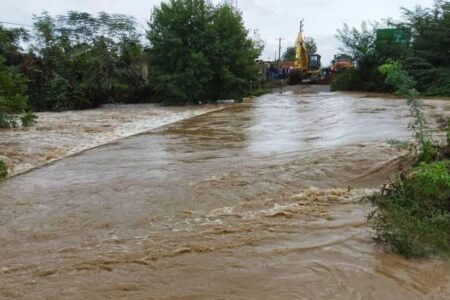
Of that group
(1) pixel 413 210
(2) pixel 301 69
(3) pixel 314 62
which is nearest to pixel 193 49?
(2) pixel 301 69

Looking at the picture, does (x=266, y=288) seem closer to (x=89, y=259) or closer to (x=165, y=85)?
(x=89, y=259)

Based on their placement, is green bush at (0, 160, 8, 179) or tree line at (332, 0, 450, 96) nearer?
green bush at (0, 160, 8, 179)

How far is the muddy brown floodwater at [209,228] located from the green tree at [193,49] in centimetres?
1376

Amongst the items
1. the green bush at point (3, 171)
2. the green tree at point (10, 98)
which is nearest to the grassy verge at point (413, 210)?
the green bush at point (3, 171)

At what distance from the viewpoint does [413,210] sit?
4863mm

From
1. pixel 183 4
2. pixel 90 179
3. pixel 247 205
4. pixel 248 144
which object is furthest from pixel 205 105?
pixel 247 205

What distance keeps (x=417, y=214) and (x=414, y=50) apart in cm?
2496

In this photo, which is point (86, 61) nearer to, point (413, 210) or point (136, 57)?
point (136, 57)

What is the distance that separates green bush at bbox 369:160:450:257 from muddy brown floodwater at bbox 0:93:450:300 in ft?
0.50

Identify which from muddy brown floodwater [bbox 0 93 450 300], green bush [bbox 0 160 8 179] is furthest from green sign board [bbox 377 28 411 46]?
green bush [bbox 0 160 8 179]

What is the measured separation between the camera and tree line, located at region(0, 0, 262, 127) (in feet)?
73.2

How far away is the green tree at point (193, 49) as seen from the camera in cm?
2308

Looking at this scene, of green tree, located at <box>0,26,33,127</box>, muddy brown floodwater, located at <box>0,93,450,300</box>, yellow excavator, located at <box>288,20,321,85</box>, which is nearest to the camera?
muddy brown floodwater, located at <box>0,93,450,300</box>

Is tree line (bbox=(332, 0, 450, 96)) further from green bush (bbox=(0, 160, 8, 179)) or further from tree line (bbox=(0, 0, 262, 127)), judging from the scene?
green bush (bbox=(0, 160, 8, 179))
